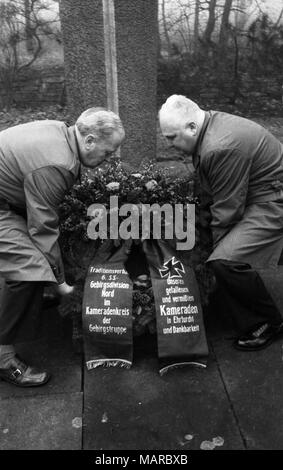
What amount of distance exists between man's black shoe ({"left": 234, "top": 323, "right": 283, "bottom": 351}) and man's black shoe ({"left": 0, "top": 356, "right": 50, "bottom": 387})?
1181 millimetres

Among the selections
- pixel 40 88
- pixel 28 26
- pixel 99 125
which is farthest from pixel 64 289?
pixel 28 26

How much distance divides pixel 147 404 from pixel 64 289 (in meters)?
0.77

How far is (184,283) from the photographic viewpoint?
3.21m

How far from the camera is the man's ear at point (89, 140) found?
2.93 meters

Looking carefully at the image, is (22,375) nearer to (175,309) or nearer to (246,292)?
(175,309)

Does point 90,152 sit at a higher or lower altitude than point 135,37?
lower

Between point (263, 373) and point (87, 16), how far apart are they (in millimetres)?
2846

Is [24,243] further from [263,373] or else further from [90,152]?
[263,373]

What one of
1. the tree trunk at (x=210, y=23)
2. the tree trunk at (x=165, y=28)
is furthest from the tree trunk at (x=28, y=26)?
the tree trunk at (x=210, y=23)

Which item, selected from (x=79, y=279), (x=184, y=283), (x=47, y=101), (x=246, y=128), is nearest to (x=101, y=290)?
(x=79, y=279)

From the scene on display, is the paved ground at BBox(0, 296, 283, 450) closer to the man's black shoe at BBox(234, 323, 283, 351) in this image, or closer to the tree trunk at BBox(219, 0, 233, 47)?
the man's black shoe at BBox(234, 323, 283, 351)

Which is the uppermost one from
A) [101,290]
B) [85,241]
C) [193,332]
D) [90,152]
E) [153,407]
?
[90,152]

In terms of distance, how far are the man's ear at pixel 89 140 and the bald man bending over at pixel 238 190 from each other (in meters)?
0.44

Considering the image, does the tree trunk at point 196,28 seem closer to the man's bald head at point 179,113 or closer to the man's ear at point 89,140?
the man's bald head at point 179,113
